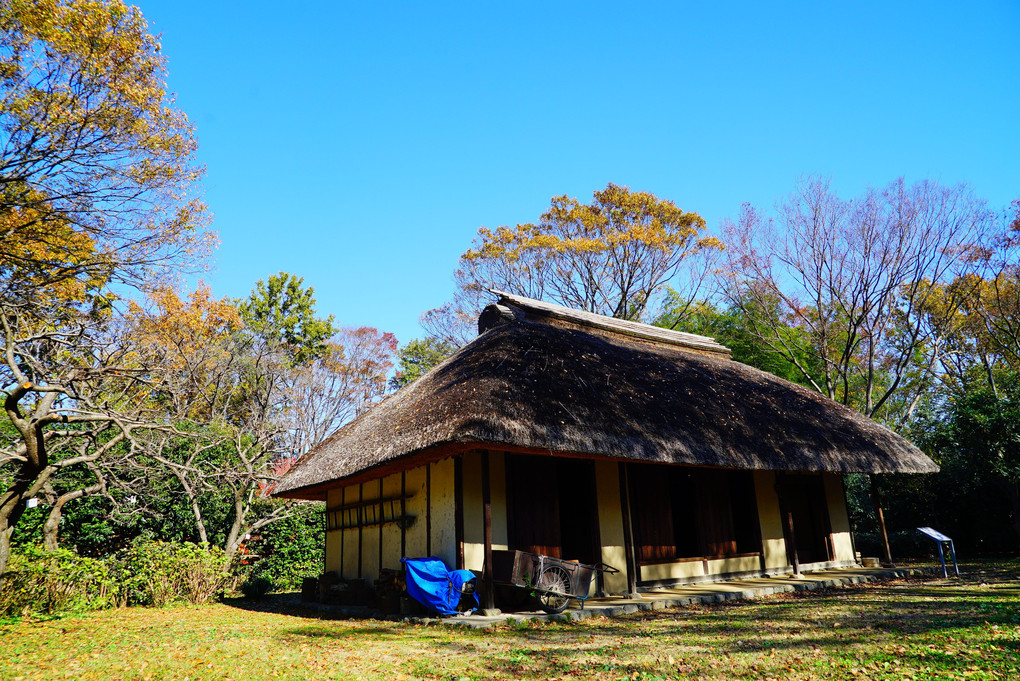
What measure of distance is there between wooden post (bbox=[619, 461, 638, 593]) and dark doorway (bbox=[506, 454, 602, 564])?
453 millimetres

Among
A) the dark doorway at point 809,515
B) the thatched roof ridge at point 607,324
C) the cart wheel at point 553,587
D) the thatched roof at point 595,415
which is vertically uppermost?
the thatched roof ridge at point 607,324

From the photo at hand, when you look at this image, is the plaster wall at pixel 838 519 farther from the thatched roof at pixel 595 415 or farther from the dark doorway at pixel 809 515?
the thatched roof at pixel 595 415

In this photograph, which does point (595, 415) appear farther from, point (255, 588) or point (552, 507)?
point (255, 588)

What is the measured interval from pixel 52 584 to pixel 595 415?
8510 mm

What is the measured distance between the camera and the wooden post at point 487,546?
8.04m

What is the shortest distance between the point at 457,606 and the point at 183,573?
6.19 metres

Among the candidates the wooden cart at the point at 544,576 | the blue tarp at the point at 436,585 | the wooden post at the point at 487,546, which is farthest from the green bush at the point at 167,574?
the wooden cart at the point at 544,576

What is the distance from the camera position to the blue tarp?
26.5ft

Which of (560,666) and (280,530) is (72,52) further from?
(280,530)

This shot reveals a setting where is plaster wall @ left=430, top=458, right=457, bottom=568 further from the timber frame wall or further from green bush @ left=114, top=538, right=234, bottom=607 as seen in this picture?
green bush @ left=114, top=538, right=234, bottom=607

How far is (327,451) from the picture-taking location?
12469 mm

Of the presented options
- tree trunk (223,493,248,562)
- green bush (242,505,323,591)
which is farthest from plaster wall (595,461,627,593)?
green bush (242,505,323,591)

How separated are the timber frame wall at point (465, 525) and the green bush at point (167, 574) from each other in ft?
8.25

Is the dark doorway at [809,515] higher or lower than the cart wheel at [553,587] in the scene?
higher
